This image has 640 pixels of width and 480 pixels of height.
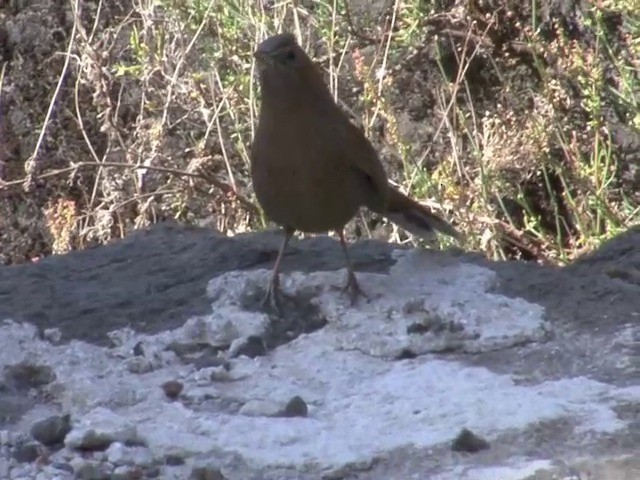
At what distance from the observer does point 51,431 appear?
254 centimetres

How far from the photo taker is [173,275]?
3500 millimetres

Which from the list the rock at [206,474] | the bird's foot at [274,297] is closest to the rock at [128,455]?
the rock at [206,474]

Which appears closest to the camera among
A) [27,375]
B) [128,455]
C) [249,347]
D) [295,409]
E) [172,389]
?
[128,455]

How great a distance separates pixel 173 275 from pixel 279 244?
39 cm

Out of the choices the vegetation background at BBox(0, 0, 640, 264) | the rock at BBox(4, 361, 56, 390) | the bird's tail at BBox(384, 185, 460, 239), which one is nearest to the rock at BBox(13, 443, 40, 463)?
the rock at BBox(4, 361, 56, 390)

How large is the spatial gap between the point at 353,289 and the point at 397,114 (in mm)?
2684

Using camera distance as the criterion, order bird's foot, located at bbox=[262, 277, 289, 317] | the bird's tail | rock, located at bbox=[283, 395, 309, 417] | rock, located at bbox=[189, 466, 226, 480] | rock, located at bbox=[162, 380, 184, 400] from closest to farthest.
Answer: rock, located at bbox=[189, 466, 226, 480], rock, located at bbox=[283, 395, 309, 417], rock, located at bbox=[162, 380, 184, 400], bird's foot, located at bbox=[262, 277, 289, 317], the bird's tail

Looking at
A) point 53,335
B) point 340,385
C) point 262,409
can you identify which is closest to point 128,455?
point 262,409

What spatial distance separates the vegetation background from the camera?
5.12 meters

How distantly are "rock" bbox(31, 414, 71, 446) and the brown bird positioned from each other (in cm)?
80

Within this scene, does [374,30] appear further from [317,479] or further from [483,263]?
[317,479]

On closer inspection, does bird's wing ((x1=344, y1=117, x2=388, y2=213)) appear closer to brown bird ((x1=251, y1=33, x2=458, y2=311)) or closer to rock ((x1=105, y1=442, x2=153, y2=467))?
brown bird ((x1=251, y1=33, x2=458, y2=311))

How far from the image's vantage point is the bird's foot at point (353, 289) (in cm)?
327

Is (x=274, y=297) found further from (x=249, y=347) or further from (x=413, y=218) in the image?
(x=413, y=218)
